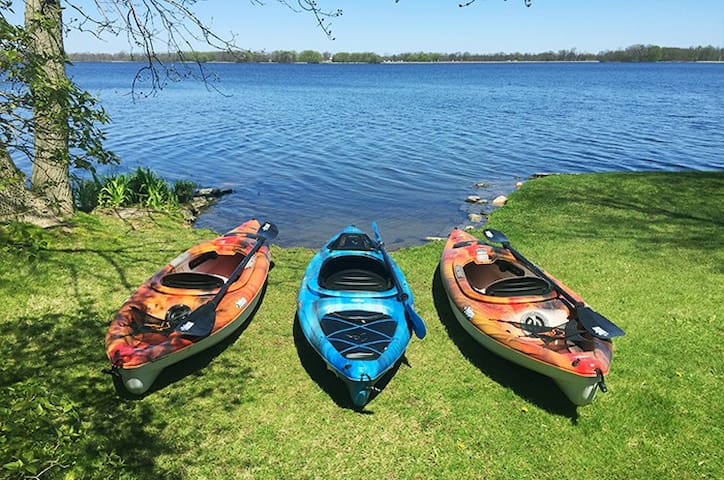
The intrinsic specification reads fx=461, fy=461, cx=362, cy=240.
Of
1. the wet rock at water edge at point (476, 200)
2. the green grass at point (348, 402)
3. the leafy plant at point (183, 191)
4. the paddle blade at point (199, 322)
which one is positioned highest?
the paddle blade at point (199, 322)

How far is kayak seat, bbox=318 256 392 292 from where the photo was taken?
7746mm

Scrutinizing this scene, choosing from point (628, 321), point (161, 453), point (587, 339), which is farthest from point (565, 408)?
point (161, 453)

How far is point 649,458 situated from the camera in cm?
539

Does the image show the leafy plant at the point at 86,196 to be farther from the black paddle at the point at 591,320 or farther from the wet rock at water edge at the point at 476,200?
the wet rock at water edge at the point at 476,200

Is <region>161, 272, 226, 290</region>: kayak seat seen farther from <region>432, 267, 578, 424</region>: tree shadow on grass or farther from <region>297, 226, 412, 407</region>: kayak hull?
<region>432, 267, 578, 424</region>: tree shadow on grass

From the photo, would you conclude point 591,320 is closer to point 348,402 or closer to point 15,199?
point 348,402

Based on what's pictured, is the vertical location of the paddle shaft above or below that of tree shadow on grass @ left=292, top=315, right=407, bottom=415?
above

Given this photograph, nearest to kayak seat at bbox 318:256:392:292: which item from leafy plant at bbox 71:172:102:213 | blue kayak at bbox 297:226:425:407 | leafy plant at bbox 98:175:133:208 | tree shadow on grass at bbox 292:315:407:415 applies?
blue kayak at bbox 297:226:425:407

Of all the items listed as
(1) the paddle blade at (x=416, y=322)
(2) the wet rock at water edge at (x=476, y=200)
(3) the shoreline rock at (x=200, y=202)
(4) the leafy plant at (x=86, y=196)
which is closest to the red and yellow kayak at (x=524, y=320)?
(1) the paddle blade at (x=416, y=322)

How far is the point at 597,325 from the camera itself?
20.7 ft

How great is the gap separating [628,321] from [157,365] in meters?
7.59

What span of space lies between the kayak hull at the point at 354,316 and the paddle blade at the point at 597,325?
2.45m

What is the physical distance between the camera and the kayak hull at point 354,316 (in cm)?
596

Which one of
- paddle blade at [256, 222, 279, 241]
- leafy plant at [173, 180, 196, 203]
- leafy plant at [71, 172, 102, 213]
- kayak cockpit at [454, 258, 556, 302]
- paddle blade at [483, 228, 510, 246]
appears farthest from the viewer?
leafy plant at [173, 180, 196, 203]
